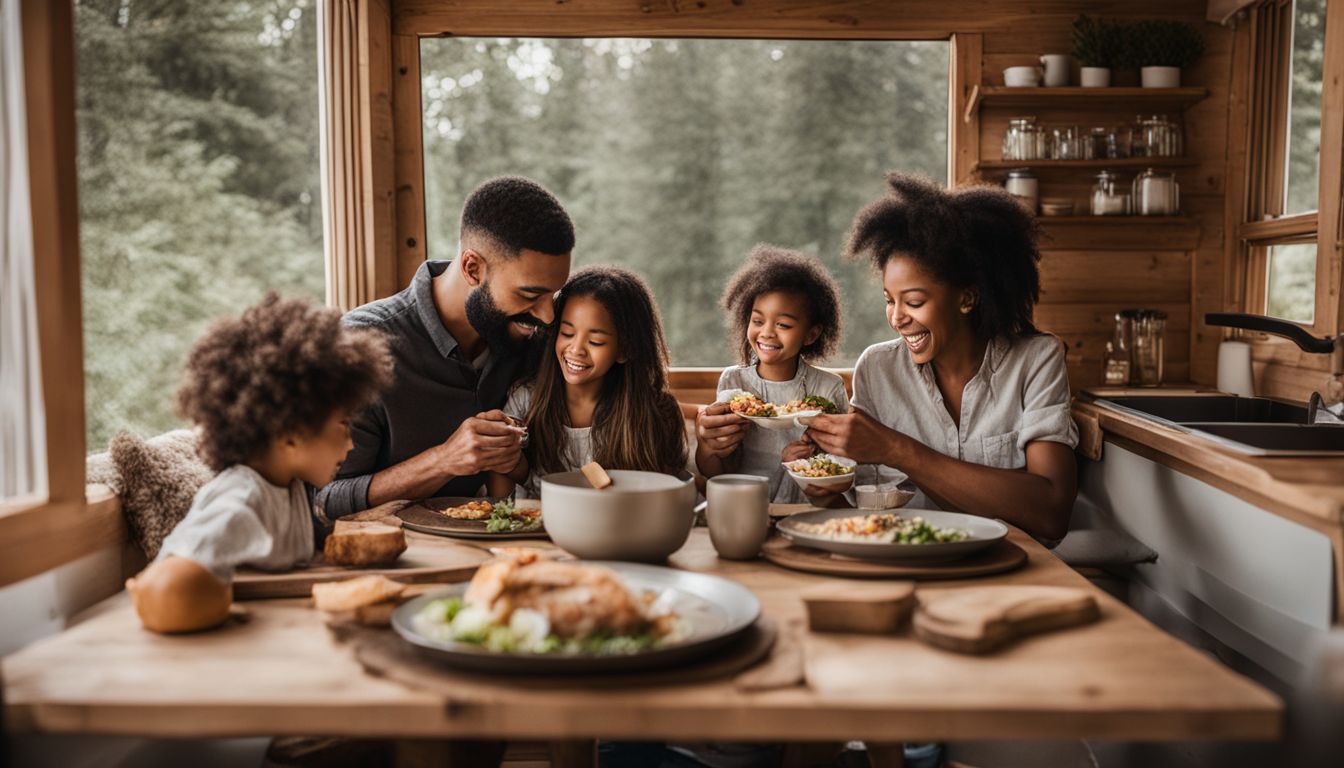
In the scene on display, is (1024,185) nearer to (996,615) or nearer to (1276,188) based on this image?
(1276,188)

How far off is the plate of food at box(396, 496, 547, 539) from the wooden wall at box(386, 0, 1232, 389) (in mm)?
1947

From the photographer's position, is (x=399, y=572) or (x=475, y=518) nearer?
(x=399, y=572)

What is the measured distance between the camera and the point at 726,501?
158cm

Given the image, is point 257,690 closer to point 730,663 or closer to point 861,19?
point 730,663

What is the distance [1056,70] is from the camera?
3.61m

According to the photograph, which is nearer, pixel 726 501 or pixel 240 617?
pixel 240 617

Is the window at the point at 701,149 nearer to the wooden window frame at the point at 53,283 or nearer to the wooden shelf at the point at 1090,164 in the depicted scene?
the wooden shelf at the point at 1090,164

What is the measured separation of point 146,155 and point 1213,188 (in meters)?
6.48

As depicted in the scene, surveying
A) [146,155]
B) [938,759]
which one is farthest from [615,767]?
[146,155]

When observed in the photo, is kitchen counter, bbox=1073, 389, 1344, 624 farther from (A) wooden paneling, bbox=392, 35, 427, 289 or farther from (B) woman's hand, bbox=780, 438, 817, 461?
(A) wooden paneling, bbox=392, 35, 427, 289

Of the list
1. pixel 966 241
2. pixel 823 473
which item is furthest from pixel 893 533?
pixel 966 241

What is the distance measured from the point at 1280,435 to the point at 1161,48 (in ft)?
5.57

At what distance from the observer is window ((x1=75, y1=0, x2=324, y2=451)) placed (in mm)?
6684

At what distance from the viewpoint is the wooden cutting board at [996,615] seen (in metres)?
1.17
